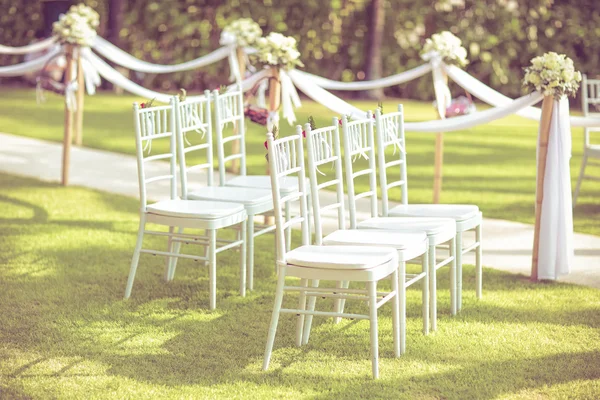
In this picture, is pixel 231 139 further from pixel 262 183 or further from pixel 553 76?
pixel 553 76

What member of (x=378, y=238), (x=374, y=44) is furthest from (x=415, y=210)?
(x=374, y=44)

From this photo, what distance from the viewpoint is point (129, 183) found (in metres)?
8.45

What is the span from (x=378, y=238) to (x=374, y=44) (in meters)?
12.4

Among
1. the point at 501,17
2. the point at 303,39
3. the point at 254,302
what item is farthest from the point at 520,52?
the point at 254,302

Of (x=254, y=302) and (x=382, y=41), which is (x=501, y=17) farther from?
(x=254, y=302)

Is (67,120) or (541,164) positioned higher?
(67,120)

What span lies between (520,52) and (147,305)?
13148mm

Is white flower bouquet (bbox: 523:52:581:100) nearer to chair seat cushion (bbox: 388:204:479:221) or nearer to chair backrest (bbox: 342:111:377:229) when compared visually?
chair seat cushion (bbox: 388:204:479:221)

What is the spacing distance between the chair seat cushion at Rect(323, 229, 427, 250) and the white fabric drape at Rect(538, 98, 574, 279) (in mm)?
1413

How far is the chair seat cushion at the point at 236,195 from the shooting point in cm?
523

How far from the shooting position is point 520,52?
661 inches

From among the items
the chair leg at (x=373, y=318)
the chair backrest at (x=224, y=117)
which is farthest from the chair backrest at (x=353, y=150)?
the chair backrest at (x=224, y=117)

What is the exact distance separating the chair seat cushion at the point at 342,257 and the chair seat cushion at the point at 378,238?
0.12m

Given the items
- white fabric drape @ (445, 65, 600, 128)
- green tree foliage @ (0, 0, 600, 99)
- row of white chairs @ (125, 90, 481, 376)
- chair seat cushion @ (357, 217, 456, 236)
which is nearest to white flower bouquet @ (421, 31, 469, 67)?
white fabric drape @ (445, 65, 600, 128)
